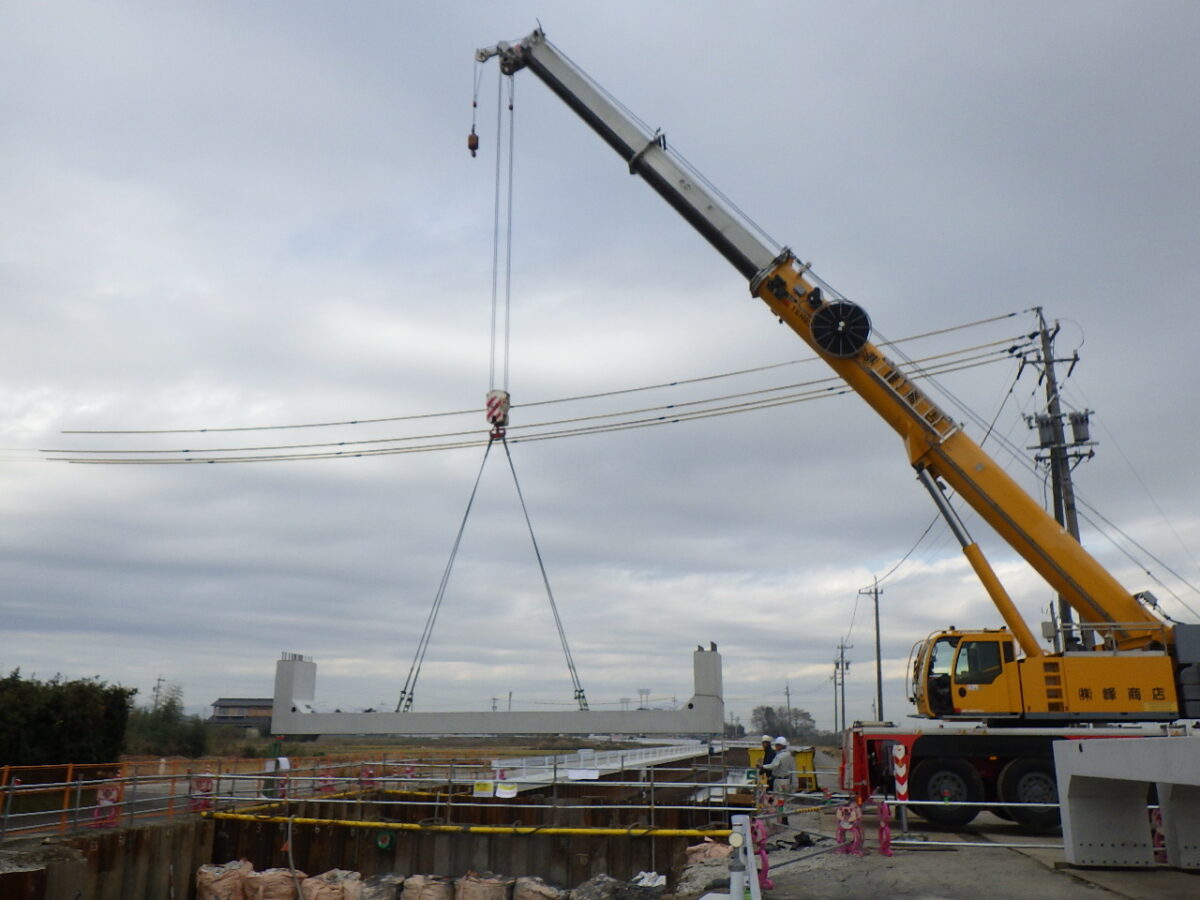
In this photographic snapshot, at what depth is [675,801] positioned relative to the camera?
22.5 meters

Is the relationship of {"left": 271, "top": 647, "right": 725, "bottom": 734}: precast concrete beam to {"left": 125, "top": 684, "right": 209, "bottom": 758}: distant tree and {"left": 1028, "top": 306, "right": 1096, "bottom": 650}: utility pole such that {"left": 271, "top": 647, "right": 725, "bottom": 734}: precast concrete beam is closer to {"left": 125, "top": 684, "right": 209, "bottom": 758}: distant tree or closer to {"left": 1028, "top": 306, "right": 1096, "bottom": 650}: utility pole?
{"left": 1028, "top": 306, "right": 1096, "bottom": 650}: utility pole

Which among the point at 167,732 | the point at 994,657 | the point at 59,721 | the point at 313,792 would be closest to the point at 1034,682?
the point at 994,657

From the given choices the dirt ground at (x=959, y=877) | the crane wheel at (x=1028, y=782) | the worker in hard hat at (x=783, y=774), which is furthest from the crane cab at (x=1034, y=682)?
the dirt ground at (x=959, y=877)

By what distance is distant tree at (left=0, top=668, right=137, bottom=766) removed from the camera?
24.1 meters

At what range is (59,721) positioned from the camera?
979 inches

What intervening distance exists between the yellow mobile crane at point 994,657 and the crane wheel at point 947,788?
0.02 m

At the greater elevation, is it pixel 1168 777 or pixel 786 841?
pixel 1168 777

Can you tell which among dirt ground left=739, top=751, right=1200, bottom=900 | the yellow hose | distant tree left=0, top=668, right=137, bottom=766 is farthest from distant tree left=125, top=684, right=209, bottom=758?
dirt ground left=739, top=751, right=1200, bottom=900

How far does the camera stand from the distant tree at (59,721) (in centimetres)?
2412

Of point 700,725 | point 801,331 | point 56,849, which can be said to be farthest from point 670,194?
point 56,849

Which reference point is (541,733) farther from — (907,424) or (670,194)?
(670,194)

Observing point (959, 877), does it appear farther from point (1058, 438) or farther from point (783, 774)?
point (1058, 438)

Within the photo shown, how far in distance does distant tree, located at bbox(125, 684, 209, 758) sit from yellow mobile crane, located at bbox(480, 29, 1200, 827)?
145 ft

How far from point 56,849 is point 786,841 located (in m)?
11.4
